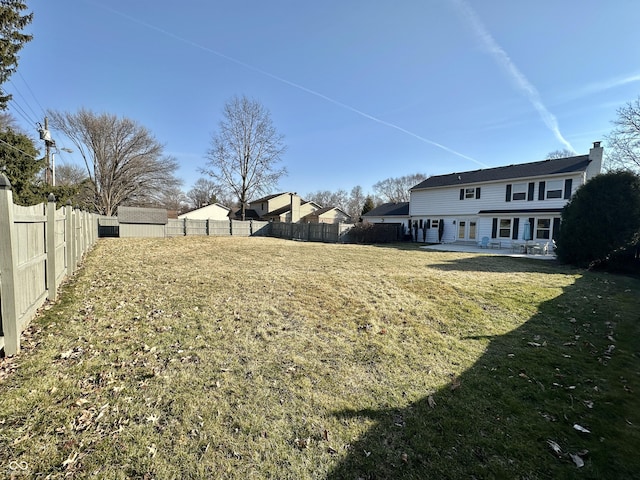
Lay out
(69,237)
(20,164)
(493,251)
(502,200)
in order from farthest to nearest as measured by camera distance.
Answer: (502,200) < (493,251) < (20,164) < (69,237)

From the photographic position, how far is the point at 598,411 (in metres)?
3.10

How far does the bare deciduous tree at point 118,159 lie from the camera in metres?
32.0

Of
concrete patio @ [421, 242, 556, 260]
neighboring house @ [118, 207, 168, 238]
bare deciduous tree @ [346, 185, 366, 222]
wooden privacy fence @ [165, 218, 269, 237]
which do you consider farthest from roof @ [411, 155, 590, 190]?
bare deciduous tree @ [346, 185, 366, 222]

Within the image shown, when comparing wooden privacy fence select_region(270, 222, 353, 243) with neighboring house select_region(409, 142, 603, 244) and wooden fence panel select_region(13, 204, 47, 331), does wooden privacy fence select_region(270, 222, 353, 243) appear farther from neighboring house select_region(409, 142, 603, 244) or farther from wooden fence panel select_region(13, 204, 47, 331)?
wooden fence panel select_region(13, 204, 47, 331)

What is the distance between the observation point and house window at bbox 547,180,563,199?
1886 cm

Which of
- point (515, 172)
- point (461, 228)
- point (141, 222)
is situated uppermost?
point (515, 172)

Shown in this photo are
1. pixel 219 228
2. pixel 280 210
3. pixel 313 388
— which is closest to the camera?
pixel 313 388

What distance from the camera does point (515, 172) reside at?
21.3m

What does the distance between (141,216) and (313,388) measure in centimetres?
2411

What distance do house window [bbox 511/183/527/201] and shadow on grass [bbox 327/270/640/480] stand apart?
18.7 m

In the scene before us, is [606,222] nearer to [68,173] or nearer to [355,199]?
[68,173]

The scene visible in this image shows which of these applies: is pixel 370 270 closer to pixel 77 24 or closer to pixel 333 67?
pixel 333 67

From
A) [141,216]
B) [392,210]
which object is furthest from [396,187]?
[141,216]

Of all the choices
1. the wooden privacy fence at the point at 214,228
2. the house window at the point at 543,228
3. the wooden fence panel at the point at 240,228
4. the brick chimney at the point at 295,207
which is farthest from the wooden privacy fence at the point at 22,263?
the brick chimney at the point at 295,207
